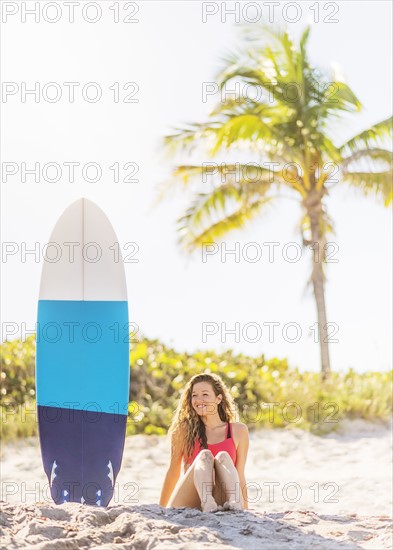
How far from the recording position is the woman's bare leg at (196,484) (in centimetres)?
365

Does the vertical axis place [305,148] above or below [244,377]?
above

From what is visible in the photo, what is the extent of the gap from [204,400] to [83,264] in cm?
152

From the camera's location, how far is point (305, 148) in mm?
11914

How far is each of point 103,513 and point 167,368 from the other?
671 cm

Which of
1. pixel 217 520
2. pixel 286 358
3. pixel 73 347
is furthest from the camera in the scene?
pixel 286 358

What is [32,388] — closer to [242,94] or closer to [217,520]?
[242,94]

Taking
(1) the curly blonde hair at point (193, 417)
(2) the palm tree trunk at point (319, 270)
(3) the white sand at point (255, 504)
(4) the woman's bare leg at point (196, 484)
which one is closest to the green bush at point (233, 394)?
(3) the white sand at point (255, 504)

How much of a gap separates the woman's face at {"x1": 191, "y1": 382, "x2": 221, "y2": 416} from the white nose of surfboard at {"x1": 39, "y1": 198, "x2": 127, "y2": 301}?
123 centimetres

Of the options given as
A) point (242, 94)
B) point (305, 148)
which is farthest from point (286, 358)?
point (242, 94)

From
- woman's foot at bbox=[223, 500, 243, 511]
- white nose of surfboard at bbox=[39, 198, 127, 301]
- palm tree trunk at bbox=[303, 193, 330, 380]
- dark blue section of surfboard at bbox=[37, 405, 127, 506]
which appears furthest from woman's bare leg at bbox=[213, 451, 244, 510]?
palm tree trunk at bbox=[303, 193, 330, 380]

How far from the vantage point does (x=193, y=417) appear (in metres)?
4.22

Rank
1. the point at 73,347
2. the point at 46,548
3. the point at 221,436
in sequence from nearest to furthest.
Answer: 1. the point at 46,548
2. the point at 221,436
3. the point at 73,347

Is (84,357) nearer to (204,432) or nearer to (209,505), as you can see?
(204,432)

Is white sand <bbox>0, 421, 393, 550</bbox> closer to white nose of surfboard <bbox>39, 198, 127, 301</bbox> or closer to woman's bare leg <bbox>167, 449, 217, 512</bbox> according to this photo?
woman's bare leg <bbox>167, 449, 217, 512</bbox>
